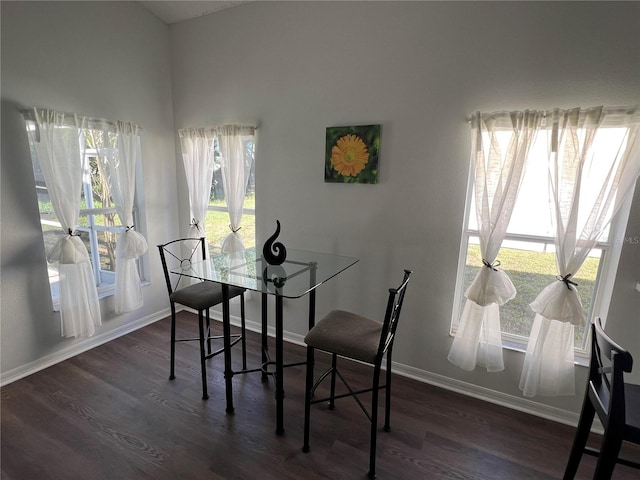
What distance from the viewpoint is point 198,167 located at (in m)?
2.99

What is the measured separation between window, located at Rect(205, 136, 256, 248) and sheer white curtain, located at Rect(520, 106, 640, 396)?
2.20 metres

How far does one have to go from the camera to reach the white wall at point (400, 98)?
1.79 meters

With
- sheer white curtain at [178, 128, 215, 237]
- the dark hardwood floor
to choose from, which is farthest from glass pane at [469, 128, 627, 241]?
sheer white curtain at [178, 128, 215, 237]

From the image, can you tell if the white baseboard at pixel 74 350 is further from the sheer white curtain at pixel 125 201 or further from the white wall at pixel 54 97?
the sheer white curtain at pixel 125 201

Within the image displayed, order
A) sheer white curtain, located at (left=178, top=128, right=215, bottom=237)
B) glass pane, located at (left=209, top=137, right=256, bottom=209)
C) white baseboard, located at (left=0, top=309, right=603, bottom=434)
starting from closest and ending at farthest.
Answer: white baseboard, located at (left=0, top=309, right=603, bottom=434), glass pane, located at (left=209, top=137, right=256, bottom=209), sheer white curtain, located at (left=178, top=128, right=215, bottom=237)

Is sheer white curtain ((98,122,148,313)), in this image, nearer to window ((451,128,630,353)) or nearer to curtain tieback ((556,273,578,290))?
window ((451,128,630,353))

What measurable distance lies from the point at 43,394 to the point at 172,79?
112 inches

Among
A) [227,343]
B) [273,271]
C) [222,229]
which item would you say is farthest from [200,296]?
[222,229]

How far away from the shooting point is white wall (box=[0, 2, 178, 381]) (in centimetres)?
213

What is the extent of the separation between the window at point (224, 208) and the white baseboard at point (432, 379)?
3.46ft

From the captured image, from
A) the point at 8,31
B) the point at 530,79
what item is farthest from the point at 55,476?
the point at 530,79

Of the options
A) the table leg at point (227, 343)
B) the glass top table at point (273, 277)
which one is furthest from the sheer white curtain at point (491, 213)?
the table leg at point (227, 343)

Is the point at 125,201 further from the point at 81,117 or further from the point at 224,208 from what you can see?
the point at 224,208

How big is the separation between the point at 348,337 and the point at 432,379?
115 cm
